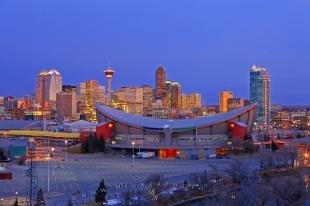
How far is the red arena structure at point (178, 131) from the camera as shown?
1410 inches

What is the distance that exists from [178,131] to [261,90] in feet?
185

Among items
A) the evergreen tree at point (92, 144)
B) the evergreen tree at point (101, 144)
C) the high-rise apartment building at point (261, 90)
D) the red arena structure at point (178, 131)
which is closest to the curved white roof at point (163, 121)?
the red arena structure at point (178, 131)

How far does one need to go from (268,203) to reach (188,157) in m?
18.1

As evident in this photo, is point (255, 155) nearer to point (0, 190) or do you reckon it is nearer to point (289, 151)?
point (289, 151)

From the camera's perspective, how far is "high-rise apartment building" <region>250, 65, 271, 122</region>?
296 feet

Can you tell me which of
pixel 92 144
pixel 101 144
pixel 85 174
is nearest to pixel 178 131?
pixel 101 144

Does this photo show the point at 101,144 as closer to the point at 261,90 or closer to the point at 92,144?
the point at 92,144

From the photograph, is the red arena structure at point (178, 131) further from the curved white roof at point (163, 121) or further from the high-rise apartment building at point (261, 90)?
the high-rise apartment building at point (261, 90)

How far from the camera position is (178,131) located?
3616cm

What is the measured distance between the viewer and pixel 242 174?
19094 millimetres

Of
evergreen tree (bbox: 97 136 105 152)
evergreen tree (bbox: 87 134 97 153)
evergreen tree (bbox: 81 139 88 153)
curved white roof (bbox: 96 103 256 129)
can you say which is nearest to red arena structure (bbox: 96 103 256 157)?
curved white roof (bbox: 96 103 256 129)

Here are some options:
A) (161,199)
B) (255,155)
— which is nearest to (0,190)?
(161,199)

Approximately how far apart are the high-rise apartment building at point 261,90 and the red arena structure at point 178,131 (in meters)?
52.6

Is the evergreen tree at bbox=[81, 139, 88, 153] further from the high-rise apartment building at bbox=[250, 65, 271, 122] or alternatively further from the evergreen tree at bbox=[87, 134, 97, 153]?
the high-rise apartment building at bbox=[250, 65, 271, 122]
